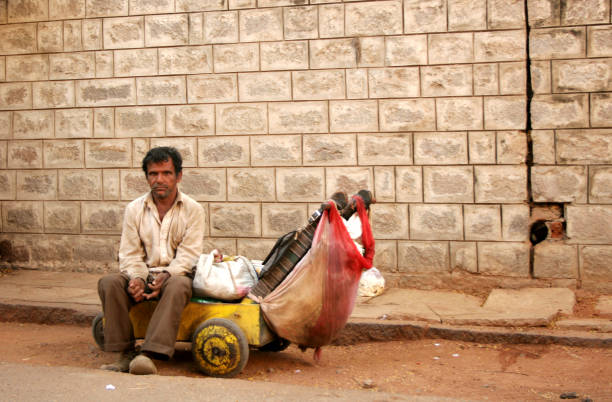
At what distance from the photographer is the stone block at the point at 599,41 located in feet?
19.3

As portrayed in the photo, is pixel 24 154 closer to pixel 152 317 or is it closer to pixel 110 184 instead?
pixel 110 184

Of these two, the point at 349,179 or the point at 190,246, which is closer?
the point at 190,246

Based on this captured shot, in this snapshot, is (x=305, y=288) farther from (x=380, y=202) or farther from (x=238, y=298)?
(x=380, y=202)

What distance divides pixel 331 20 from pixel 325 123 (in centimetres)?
106

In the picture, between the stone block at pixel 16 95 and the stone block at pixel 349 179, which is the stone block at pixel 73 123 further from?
the stone block at pixel 349 179

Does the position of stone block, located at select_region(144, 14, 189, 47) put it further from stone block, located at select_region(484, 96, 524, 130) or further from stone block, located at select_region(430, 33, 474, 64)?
stone block, located at select_region(484, 96, 524, 130)

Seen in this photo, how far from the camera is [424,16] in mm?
6223

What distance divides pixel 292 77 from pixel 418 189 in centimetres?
176

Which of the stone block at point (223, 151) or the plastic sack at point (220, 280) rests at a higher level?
the stone block at point (223, 151)

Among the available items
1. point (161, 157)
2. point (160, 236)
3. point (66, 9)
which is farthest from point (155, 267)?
point (66, 9)

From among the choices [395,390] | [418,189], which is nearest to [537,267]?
[418,189]

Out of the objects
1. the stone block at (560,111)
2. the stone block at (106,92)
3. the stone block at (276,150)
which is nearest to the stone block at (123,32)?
the stone block at (106,92)

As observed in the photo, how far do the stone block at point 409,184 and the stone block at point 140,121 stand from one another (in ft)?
8.72

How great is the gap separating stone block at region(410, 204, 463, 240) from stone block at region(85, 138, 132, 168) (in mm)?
3217
